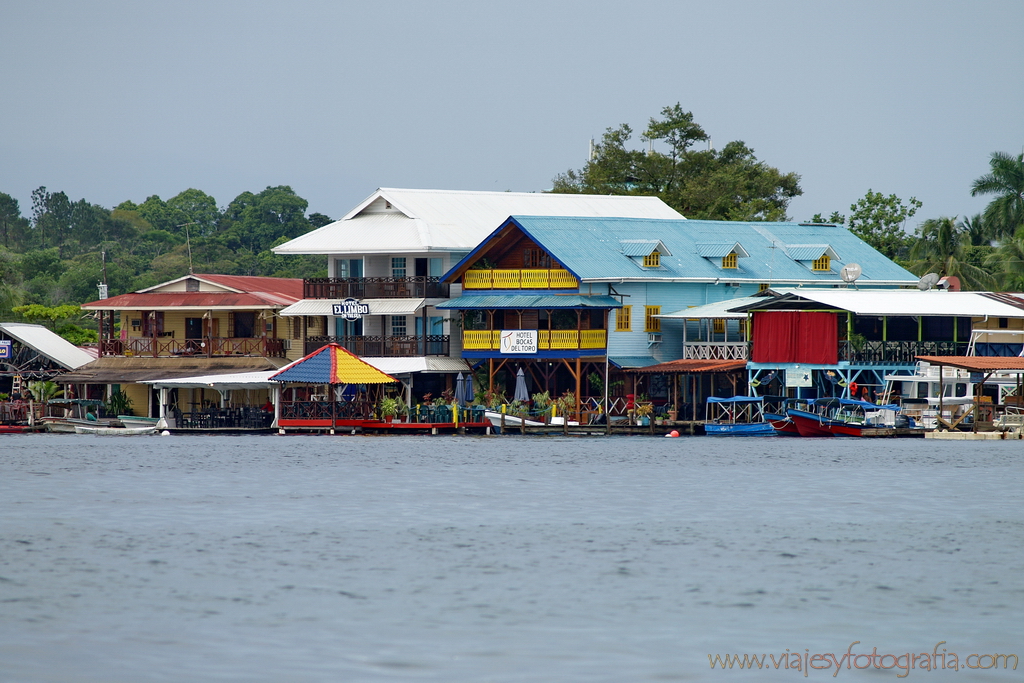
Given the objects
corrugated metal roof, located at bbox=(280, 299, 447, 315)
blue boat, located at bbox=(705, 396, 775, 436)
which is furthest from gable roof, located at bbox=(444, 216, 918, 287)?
blue boat, located at bbox=(705, 396, 775, 436)

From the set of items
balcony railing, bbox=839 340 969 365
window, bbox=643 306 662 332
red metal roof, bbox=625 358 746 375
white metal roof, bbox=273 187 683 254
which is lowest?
red metal roof, bbox=625 358 746 375

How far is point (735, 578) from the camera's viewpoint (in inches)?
979

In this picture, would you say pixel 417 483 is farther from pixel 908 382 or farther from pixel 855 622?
pixel 908 382

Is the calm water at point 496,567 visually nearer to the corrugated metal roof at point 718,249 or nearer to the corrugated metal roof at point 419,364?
the corrugated metal roof at point 419,364

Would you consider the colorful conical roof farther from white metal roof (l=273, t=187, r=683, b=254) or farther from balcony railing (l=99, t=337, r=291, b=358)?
balcony railing (l=99, t=337, r=291, b=358)

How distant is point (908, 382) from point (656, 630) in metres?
37.1

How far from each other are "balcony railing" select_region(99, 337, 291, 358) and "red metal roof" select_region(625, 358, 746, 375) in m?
16.8

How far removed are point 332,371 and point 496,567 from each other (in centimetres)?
2933

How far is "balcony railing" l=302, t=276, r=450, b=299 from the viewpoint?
2464 inches

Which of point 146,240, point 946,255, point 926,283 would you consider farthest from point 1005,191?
point 146,240

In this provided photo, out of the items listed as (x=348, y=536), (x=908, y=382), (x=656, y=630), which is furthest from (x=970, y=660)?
(x=908, y=382)

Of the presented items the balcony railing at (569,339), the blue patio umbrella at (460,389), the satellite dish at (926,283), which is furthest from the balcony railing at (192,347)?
the satellite dish at (926,283)

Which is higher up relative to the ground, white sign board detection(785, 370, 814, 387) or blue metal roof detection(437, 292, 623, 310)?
blue metal roof detection(437, 292, 623, 310)

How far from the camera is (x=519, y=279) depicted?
5988 cm
